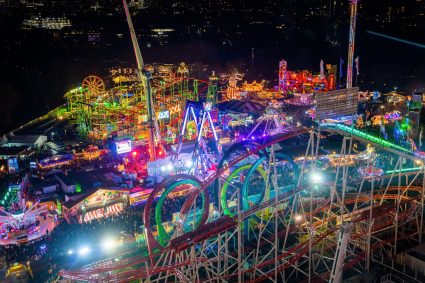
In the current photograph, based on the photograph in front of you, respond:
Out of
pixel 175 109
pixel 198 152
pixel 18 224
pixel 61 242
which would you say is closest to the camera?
pixel 61 242

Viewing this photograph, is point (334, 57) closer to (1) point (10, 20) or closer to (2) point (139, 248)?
(1) point (10, 20)

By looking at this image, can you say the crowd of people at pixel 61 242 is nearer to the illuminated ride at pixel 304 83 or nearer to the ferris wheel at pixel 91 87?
the ferris wheel at pixel 91 87

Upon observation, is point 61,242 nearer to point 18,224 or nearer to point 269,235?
point 18,224

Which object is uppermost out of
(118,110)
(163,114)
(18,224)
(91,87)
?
(91,87)

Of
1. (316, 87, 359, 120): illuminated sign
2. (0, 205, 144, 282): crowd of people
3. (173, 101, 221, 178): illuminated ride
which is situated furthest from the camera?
(173, 101, 221, 178): illuminated ride

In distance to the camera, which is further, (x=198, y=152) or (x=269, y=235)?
(x=198, y=152)

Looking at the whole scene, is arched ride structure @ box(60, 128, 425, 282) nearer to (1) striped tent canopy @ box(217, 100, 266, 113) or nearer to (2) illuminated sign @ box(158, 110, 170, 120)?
(2) illuminated sign @ box(158, 110, 170, 120)

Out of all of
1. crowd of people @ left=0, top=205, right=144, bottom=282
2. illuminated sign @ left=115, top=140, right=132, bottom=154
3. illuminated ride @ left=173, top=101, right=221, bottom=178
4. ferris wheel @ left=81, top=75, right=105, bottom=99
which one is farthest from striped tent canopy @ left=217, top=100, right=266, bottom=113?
crowd of people @ left=0, top=205, right=144, bottom=282

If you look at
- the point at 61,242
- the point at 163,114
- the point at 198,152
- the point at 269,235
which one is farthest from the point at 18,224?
the point at 163,114

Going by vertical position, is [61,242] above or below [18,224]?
below
